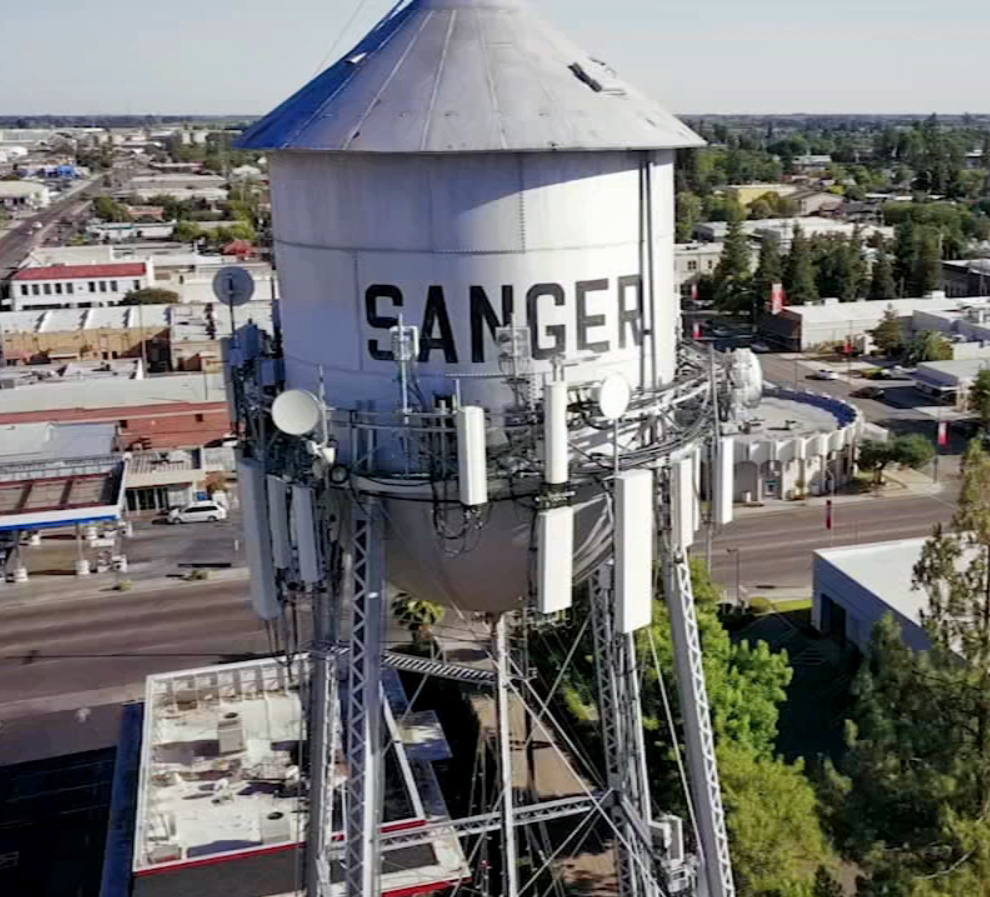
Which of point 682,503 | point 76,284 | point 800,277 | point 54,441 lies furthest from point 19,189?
point 682,503

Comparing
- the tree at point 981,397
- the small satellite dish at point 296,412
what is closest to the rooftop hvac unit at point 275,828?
the small satellite dish at point 296,412

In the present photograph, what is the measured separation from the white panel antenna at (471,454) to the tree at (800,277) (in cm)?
6333

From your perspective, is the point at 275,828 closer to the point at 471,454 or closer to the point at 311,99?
the point at 471,454

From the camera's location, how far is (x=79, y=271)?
70312mm

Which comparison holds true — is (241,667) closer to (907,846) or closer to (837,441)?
(907,846)

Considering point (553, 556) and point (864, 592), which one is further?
point (864, 592)

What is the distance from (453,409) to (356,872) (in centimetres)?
432

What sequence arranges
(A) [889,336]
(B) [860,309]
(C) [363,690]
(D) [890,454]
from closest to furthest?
(C) [363,690] < (D) [890,454] < (A) [889,336] < (B) [860,309]

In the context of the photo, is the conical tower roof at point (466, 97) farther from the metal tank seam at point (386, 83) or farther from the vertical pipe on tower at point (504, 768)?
the vertical pipe on tower at point (504, 768)

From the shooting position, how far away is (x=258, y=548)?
11.2 m

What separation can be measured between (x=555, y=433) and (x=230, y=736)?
1310 cm

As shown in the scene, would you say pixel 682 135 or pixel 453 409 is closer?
pixel 453 409

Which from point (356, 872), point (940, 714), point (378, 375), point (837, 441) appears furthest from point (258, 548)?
point (837, 441)

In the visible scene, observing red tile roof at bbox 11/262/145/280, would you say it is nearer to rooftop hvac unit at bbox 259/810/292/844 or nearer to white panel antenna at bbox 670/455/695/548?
rooftop hvac unit at bbox 259/810/292/844
